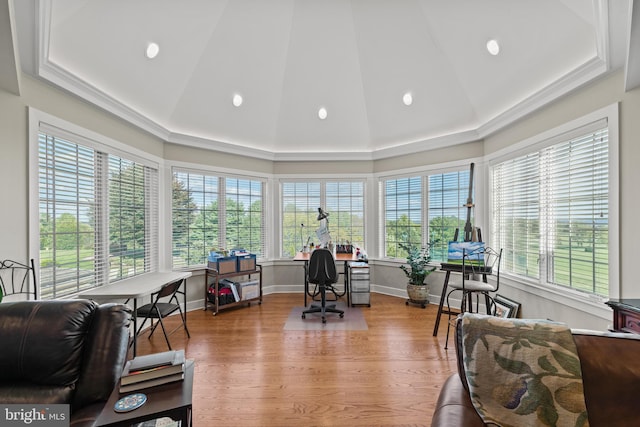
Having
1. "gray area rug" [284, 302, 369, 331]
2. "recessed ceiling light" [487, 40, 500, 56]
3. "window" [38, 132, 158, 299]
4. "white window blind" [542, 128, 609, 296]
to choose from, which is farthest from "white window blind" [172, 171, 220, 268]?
"white window blind" [542, 128, 609, 296]

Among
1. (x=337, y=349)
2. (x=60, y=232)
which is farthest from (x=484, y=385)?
(x=60, y=232)

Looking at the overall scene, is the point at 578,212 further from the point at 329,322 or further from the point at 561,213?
the point at 329,322

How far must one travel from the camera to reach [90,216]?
299cm

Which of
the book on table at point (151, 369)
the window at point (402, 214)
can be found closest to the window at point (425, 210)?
the window at point (402, 214)

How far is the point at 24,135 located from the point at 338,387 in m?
3.32

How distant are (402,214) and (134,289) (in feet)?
13.1

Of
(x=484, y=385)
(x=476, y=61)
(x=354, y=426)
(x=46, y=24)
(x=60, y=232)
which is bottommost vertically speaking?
(x=354, y=426)

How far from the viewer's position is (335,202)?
205 inches

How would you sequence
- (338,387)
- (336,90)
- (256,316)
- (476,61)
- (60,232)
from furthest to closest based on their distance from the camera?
(336,90)
(256,316)
(476,61)
(60,232)
(338,387)

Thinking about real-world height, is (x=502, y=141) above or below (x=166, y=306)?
above

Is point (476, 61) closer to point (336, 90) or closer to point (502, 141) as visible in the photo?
point (502, 141)

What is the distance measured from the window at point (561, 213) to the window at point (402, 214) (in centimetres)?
125

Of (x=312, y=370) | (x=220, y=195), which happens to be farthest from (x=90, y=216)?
(x=312, y=370)

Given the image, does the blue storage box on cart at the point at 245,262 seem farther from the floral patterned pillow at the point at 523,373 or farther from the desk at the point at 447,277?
the floral patterned pillow at the point at 523,373
